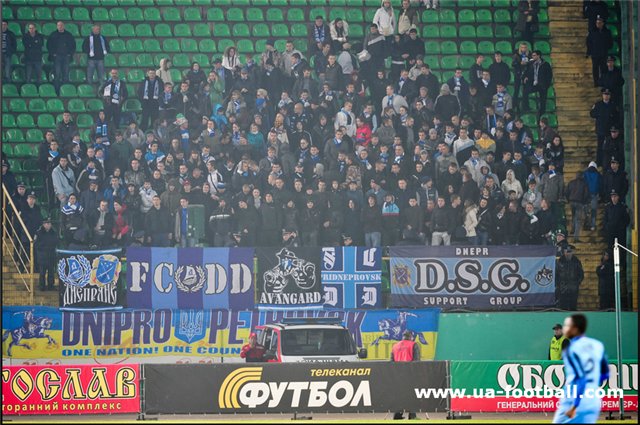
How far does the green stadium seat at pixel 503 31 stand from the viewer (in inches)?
1068

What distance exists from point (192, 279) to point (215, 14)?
26.6ft

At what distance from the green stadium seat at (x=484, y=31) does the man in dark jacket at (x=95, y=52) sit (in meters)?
9.50

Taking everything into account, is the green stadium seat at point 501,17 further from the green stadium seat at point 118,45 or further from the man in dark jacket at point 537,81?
the green stadium seat at point 118,45

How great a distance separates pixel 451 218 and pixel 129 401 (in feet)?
30.1

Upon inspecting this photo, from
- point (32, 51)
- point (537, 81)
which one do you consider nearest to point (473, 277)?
point (537, 81)

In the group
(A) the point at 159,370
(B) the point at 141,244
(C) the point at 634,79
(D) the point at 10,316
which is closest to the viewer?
(A) the point at 159,370

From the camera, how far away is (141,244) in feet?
77.7

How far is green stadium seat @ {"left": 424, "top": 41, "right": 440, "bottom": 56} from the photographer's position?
1059 inches

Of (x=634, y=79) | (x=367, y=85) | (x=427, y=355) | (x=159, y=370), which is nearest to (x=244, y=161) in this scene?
(x=367, y=85)

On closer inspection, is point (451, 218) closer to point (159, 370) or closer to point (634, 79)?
point (634, 79)

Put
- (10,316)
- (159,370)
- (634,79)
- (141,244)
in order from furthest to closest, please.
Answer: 1. (634,79)
2. (141,244)
3. (10,316)
4. (159,370)

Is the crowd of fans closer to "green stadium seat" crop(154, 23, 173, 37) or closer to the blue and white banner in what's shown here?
the blue and white banner

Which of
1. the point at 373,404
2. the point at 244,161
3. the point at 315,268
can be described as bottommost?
the point at 373,404

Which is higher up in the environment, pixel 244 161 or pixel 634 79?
pixel 634 79
